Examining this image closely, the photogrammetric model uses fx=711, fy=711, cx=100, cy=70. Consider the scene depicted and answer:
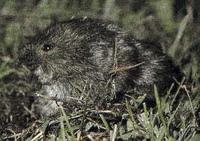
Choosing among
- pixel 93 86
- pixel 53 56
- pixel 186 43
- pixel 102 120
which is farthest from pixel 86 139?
pixel 186 43

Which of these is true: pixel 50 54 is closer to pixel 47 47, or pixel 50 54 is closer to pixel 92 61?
pixel 47 47

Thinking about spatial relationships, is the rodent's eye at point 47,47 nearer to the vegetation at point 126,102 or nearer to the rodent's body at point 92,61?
the rodent's body at point 92,61

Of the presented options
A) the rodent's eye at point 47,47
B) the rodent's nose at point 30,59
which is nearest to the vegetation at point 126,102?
the rodent's nose at point 30,59

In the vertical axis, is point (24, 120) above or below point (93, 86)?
below

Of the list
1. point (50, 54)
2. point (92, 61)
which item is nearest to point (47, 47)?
point (50, 54)

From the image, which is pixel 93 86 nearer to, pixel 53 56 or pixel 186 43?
pixel 53 56

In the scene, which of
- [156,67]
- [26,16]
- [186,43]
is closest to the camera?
[156,67]
